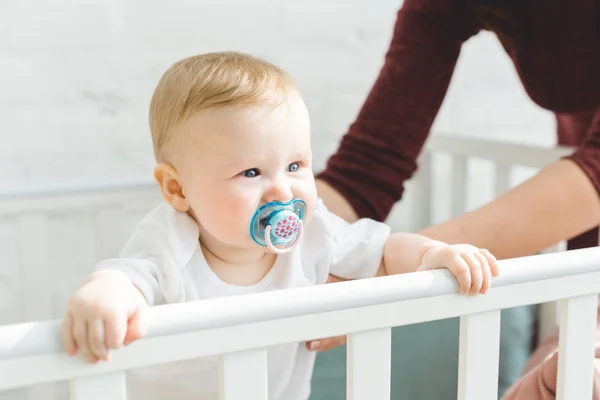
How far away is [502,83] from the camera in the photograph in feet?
5.12

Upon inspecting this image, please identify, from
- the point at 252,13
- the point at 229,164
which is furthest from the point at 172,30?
the point at 229,164

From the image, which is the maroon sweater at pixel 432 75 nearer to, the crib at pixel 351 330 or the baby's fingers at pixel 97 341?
the crib at pixel 351 330

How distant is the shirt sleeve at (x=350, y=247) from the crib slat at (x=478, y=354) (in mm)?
197

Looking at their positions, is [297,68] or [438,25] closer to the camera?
[438,25]

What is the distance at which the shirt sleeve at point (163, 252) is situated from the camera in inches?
25.5

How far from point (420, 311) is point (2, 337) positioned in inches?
11.7

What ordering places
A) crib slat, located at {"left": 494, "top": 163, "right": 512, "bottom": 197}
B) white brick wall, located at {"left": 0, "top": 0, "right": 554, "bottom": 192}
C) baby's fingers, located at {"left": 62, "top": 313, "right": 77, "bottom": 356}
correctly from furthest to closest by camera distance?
1. crib slat, located at {"left": 494, "top": 163, "right": 512, "bottom": 197}
2. white brick wall, located at {"left": 0, "top": 0, "right": 554, "bottom": 192}
3. baby's fingers, located at {"left": 62, "top": 313, "right": 77, "bottom": 356}

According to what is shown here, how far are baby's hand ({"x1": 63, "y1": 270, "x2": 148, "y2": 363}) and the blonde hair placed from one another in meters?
0.17

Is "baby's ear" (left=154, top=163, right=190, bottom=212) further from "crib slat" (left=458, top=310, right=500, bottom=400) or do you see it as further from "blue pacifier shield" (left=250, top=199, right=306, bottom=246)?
"crib slat" (left=458, top=310, right=500, bottom=400)

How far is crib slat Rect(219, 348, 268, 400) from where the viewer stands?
0.52 m

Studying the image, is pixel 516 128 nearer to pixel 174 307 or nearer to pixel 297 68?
pixel 297 68

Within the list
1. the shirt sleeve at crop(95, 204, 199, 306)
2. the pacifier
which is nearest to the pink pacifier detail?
the pacifier

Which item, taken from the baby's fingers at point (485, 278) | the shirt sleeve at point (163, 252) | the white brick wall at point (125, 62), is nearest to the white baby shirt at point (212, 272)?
the shirt sleeve at point (163, 252)

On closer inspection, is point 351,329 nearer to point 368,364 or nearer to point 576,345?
point 368,364
